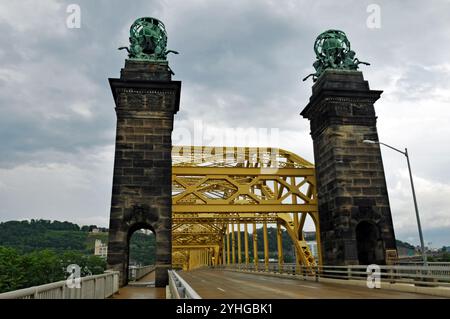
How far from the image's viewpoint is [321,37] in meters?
25.1

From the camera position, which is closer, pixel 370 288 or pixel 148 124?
pixel 370 288

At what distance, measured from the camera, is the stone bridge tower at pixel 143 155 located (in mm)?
19734

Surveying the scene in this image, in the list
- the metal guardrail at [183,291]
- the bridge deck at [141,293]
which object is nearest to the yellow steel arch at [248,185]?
the bridge deck at [141,293]

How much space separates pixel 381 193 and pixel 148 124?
14001 millimetres

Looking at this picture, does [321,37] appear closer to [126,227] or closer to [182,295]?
[126,227]

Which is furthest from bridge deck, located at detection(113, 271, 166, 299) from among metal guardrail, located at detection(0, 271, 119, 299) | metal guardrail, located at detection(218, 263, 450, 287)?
metal guardrail, located at detection(218, 263, 450, 287)

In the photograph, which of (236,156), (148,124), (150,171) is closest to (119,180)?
(150,171)

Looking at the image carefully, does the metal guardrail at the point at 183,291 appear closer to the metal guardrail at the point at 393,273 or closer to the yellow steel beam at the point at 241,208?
the metal guardrail at the point at 393,273

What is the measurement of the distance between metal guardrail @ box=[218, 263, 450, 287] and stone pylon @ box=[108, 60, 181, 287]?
9.37m

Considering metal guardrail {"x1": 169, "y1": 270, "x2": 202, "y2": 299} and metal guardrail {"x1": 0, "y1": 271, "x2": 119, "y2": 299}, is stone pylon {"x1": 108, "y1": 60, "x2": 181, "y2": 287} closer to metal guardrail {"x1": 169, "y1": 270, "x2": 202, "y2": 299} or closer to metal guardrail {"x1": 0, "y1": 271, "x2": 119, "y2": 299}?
metal guardrail {"x1": 0, "y1": 271, "x2": 119, "y2": 299}

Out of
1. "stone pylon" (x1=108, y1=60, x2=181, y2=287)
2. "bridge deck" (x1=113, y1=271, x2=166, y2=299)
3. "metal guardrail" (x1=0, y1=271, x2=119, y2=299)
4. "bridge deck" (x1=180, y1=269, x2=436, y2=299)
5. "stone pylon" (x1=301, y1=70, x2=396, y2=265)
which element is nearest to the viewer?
"metal guardrail" (x1=0, y1=271, x2=119, y2=299)

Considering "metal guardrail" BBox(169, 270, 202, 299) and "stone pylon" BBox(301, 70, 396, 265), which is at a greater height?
"stone pylon" BBox(301, 70, 396, 265)

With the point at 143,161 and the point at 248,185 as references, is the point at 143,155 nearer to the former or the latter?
the point at 143,161

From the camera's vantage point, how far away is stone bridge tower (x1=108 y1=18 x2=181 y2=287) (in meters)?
19.7
